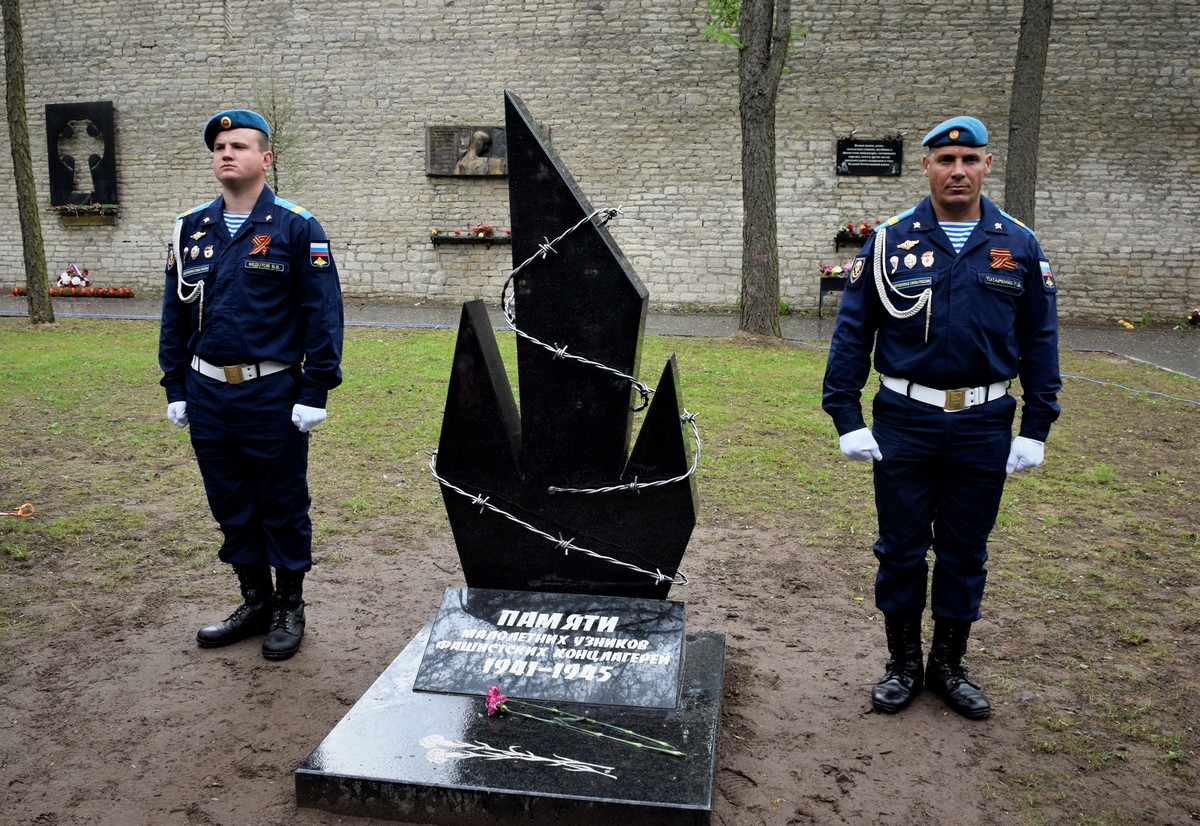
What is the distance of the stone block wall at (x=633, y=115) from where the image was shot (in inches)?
597

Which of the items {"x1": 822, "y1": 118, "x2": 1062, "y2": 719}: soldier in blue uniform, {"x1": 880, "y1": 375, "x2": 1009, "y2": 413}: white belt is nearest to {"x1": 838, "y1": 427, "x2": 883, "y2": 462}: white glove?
{"x1": 822, "y1": 118, "x2": 1062, "y2": 719}: soldier in blue uniform

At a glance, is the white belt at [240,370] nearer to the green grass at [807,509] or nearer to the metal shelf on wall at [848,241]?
the green grass at [807,509]

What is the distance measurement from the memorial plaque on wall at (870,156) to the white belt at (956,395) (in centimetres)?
1342

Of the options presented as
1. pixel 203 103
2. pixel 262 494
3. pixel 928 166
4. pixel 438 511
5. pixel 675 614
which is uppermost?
pixel 203 103

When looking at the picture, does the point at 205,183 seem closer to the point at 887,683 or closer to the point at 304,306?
the point at 304,306

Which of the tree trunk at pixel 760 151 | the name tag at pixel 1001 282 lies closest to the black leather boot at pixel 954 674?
the name tag at pixel 1001 282

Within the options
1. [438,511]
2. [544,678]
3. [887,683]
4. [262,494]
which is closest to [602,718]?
[544,678]

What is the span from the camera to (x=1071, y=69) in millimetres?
15039

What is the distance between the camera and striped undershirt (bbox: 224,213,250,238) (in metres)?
3.47

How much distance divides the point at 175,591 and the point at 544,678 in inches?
81.3

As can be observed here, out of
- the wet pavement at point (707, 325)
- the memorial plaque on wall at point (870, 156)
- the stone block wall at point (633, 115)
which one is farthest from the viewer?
the memorial plaque on wall at point (870, 156)

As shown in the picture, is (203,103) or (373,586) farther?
(203,103)

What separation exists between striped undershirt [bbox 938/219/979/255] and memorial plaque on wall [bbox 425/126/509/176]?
13966mm

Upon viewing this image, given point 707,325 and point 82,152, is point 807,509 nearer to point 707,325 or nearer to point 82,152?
point 707,325
